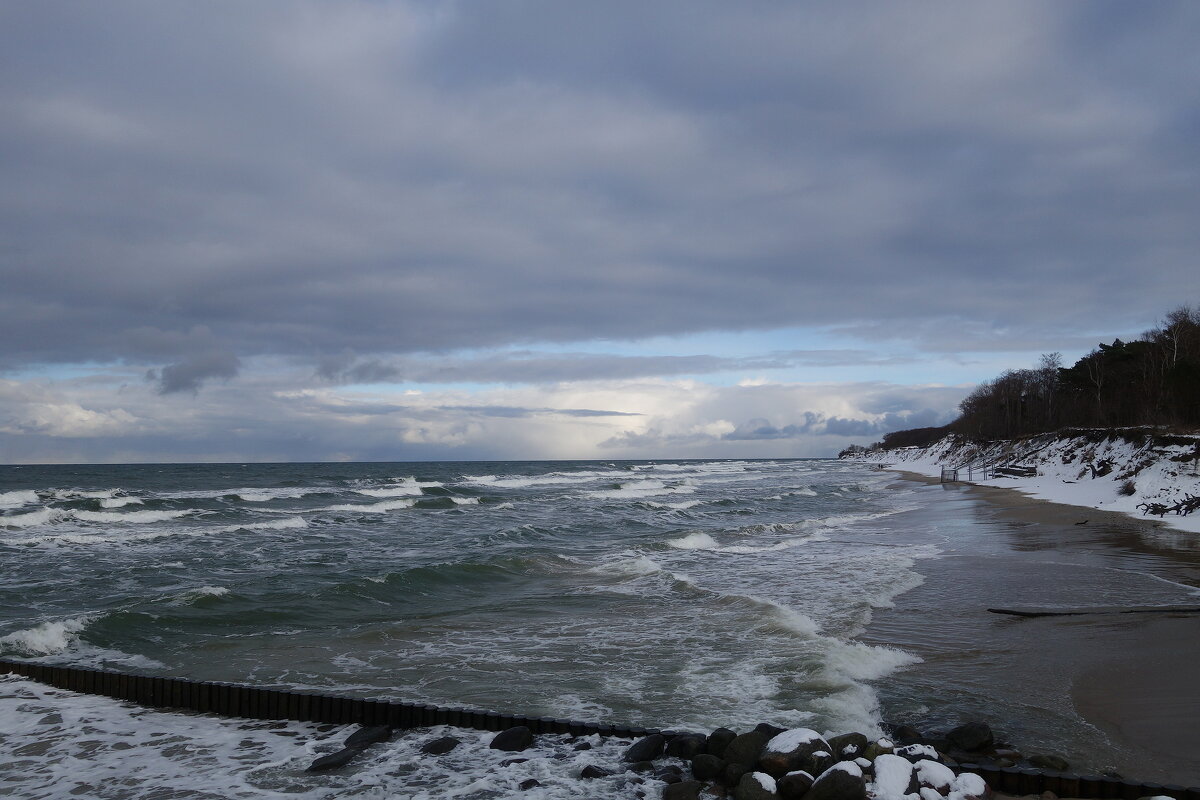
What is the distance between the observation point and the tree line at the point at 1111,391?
48.0 metres

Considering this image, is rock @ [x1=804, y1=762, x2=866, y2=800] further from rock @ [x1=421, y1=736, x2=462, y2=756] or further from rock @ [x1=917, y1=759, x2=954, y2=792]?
rock @ [x1=421, y1=736, x2=462, y2=756]

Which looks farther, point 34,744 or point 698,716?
point 698,716

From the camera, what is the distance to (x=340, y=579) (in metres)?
18.4

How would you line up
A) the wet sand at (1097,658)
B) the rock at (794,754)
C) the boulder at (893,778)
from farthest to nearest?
1. the wet sand at (1097,658)
2. the rock at (794,754)
3. the boulder at (893,778)

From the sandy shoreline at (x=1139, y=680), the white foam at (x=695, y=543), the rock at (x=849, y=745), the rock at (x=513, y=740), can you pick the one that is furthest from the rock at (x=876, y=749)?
the white foam at (x=695, y=543)

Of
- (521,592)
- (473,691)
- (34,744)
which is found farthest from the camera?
(521,592)

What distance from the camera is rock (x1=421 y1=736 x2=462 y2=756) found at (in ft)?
23.6

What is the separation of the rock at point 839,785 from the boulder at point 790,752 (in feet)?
1.02

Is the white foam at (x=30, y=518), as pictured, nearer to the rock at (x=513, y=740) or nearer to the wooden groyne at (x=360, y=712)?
the wooden groyne at (x=360, y=712)

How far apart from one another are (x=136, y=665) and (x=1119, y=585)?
17490mm

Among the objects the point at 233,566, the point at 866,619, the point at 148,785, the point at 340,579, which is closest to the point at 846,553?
the point at 866,619

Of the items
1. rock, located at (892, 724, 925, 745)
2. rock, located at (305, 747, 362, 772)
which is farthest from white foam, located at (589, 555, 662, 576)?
rock, located at (305, 747, 362, 772)

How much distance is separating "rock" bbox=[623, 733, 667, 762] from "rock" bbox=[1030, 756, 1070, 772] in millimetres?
3192

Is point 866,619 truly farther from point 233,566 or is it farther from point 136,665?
point 233,566
